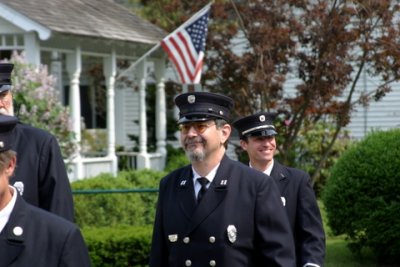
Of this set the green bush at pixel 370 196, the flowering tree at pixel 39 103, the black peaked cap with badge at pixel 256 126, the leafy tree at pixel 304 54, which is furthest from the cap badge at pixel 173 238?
the leafy tree at pixel 304 54

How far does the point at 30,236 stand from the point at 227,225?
1794 mm

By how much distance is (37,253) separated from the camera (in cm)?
371

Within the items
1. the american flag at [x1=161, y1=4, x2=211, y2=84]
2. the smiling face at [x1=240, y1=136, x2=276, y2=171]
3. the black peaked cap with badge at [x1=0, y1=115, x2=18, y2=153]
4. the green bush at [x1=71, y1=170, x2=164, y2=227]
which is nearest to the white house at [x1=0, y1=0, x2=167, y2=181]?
the american flag at [x1=161, y1=4, x2=211, y2=84]

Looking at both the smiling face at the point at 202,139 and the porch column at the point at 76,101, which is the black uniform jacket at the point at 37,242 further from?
the porch column at the point at 76,101

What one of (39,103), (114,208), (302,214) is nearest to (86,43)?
(39,103)

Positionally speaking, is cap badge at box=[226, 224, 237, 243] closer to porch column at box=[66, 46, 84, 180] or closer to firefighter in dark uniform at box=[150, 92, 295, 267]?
firefighter in dark uniform at box=[150, 92, 295, 267]

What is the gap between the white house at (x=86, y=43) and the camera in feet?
55.3

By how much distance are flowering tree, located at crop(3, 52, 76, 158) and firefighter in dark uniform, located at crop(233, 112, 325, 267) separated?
25.1 ft

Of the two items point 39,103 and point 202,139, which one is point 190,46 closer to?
point 39,103

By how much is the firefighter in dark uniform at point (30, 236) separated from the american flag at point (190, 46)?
1323 centimetres

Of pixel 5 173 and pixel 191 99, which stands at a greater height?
pixel 191 99

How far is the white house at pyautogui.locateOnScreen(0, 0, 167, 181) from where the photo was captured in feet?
55.3

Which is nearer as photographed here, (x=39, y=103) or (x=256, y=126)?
(x=256, y=126)

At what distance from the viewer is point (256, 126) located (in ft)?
23.7
